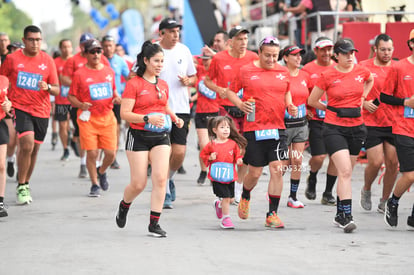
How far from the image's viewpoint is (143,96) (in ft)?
28.8

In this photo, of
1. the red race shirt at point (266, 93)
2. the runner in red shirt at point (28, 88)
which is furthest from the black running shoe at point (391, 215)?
the runner in red shirt at point (28, 88)

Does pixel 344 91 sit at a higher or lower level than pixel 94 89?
higher

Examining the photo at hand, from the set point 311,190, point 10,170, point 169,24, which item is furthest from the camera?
point 10,170

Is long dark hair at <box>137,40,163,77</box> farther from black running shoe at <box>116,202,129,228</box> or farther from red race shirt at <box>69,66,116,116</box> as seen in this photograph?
red race shirt at <box>69,66,116,116</box>

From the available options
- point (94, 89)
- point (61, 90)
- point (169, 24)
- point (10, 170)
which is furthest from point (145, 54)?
point (61, 90)

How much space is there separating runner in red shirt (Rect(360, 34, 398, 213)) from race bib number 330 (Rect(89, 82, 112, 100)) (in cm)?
376

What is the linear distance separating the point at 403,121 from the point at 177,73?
10.1 feet

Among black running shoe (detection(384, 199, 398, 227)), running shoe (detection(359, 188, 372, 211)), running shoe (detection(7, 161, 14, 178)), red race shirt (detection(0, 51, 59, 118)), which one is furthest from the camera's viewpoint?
running shoe (detection(7, 161, 14, 178))

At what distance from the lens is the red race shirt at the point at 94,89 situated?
40.3 feet

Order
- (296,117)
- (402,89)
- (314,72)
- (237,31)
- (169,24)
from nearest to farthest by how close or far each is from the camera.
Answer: (402,89) < (169,24) < (296,117) < (237,31) < (314,72)

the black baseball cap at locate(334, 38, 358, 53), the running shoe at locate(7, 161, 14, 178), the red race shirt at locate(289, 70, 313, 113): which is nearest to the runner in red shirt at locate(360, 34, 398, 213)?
the red race shirt at locate(289, 70, 313, 113)

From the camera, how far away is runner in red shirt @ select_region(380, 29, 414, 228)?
927 centimetres

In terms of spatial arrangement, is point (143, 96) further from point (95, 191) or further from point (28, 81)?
point (95, 191)

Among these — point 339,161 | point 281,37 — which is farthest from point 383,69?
point 281,37
